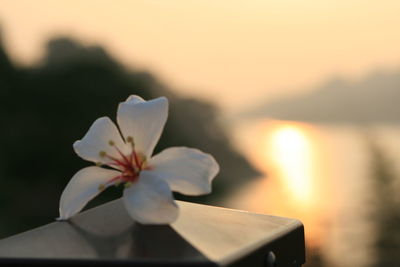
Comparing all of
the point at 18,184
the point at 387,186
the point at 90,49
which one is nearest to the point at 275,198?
the point at 387,186

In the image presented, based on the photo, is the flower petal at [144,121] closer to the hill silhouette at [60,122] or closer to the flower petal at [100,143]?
the flower petal at [100,143]

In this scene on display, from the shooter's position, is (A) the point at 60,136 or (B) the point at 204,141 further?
(A) the point at 60,136

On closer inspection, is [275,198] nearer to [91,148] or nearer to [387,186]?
[387,186]

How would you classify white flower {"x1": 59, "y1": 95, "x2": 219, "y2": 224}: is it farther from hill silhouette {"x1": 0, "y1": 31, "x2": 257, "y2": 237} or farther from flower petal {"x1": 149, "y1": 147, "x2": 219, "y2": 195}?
hill silhouette {"x1": 0, "y1": 31, "x2": 257, "y2": 237}

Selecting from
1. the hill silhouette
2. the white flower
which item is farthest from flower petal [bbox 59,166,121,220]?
the hill silhouette

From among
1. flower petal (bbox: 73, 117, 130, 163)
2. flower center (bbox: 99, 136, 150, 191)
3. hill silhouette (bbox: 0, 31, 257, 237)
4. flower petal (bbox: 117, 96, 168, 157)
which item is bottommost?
hill silhouette (bbox: 0, 31, 257, 237)

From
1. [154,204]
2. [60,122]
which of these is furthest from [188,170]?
[60,122]

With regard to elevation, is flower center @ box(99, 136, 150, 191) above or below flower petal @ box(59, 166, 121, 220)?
above

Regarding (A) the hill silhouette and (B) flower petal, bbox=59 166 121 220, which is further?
(A) the hill silhouette
